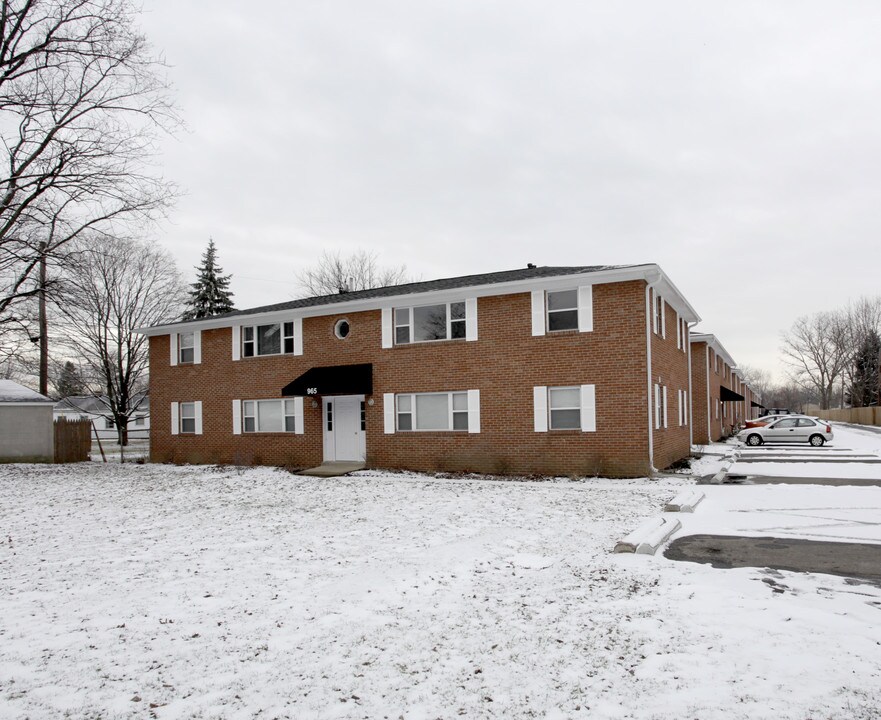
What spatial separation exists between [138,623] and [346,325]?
15030 millimetres

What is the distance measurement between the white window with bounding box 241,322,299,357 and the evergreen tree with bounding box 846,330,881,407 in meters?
74.5

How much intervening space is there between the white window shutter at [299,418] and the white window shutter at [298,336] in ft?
4.97

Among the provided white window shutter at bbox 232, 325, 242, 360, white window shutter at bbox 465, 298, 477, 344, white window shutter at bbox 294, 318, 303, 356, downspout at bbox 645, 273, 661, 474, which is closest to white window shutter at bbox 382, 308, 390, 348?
white window shutter at bbox 465, 298, 477, 344

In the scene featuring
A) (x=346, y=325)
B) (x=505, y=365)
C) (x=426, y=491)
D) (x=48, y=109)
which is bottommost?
(x=426, y=491)

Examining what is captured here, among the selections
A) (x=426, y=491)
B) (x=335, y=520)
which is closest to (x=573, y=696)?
(x=335, y=520)

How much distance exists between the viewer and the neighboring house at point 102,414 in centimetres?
4439

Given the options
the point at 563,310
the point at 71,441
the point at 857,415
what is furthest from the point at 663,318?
the point at 857,415

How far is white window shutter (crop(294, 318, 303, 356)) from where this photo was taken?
20.7 meters

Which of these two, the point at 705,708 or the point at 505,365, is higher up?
the point at 505,365

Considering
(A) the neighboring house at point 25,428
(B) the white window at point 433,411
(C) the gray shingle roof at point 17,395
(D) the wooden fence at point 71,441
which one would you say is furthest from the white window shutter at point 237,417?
(C) the gray shingle roof at point 17,395

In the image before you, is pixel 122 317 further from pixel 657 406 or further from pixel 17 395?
pixel 657 406

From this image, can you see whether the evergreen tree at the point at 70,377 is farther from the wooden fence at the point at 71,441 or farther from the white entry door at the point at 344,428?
the white entry door at the point at 344,428

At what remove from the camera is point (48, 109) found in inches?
755

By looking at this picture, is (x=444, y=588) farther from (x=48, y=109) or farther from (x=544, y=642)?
(x=48, y=109)
